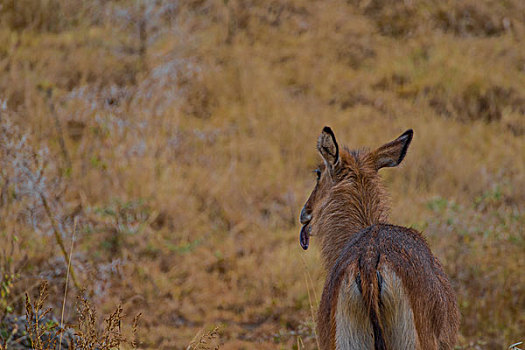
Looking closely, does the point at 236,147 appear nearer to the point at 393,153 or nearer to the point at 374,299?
the point at 393,153

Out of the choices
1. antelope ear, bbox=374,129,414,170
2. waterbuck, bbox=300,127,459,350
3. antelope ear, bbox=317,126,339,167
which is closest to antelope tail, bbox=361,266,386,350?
waterbuck, bbox=300,127,459,350

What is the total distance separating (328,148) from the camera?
3.85 meters

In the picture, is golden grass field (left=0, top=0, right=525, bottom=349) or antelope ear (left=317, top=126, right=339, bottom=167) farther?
golden grass field (left=0, top=0, right=525, bottom=349)

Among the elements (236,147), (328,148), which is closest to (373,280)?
(328,148)

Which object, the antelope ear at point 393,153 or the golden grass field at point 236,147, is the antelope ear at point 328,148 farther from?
the golden grass field at point 236,147

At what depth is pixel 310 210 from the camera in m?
4.17

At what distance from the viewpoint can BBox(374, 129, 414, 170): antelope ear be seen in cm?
399

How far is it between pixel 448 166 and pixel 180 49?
402cm

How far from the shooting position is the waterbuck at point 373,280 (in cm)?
270

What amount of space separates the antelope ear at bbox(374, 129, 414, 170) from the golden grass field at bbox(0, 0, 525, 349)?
0.93 ft

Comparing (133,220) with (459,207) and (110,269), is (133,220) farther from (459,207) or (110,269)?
(459,207)

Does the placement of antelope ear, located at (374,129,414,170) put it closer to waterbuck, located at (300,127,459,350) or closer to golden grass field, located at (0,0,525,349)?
waterbuck, located at (300,127,459,350)

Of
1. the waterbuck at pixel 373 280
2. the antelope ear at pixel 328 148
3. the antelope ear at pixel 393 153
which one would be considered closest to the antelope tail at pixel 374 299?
the waterbuck at pixel 373 280

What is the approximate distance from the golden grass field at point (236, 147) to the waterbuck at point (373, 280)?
45 cm
